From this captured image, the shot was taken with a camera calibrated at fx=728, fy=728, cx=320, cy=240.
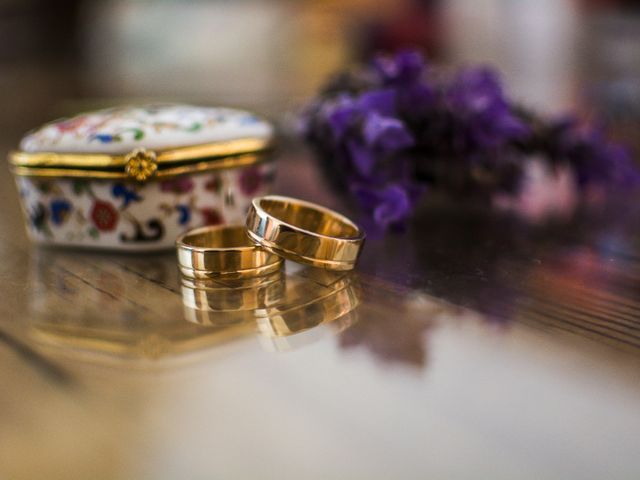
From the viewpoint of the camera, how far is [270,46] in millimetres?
3154

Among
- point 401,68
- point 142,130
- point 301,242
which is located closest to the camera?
point 301,242

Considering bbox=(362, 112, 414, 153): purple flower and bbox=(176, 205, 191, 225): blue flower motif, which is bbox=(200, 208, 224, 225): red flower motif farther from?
bbox=(362, 112, 414, 153): purple flower

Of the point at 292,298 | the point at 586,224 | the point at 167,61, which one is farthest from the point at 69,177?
the point at 167,61

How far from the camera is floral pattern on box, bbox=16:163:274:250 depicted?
0.73m

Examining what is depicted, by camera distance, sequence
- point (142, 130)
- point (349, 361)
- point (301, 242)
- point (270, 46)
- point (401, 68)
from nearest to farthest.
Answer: point (349, 361)
point (301, 242)
point (142, 130)
point (401, 68)
point (270, 46)

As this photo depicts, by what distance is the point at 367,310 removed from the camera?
583 mm

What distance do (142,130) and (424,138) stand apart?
35 centimetres

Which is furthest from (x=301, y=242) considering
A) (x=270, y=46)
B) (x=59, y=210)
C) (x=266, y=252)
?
(x=270, y=46)

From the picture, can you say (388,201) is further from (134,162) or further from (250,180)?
(134,162)

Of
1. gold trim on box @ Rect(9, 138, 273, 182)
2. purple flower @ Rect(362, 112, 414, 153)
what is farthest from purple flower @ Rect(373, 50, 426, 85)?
gold trim on box @ Rect(9, 138, 273, 182)

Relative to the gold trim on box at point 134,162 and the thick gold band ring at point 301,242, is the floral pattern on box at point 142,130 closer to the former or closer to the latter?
the gold trim on box at point 134,162

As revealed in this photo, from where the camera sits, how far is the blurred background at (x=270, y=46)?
2.52 meters

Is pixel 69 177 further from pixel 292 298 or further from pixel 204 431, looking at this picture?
pixel 204 431

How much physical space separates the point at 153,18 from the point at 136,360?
309 centimetres
